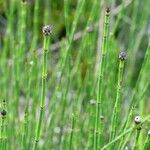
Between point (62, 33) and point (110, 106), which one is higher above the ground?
point (62, 33)

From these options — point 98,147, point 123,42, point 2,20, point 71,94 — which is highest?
point 2,20

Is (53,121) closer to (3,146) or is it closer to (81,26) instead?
(3,146)

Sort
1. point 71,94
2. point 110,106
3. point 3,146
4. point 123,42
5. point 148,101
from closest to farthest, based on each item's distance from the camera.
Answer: point 3,146, point 110,106, point 71,94, point 148,101, point 123,42

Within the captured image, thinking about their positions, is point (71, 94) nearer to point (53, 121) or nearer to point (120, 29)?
point (53, 121)

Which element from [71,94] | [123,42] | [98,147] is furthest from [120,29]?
[98,147]

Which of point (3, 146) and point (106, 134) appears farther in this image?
point (106, 134)

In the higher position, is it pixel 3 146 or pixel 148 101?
pixel 148 101

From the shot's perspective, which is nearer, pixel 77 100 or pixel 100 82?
pixel 100 82

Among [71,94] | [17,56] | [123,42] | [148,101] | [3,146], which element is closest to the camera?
[3,146]

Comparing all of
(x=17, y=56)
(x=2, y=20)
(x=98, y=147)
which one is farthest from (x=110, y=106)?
(x=2, y=20)
